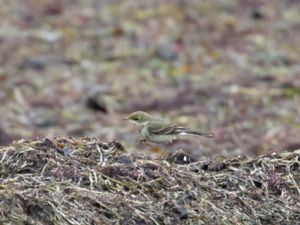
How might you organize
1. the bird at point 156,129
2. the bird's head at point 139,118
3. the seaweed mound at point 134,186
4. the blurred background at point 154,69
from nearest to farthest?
the seaweed mound at point 134,186, the bird at point 156,129, the bird's head at point 139,118, the blurred background at point 154,69

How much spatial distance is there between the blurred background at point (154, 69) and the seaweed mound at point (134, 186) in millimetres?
3736

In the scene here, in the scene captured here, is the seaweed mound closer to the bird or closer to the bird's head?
the bird

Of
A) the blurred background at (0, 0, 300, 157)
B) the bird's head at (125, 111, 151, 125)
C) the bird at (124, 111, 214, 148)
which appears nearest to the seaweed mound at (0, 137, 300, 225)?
the bird at (124, 111, 214, 148)

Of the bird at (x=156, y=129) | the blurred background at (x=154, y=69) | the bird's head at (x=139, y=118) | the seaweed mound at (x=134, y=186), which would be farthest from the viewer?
the blurred background at (x=154, y=69)

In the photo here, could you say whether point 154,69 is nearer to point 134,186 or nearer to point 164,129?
point 164,129

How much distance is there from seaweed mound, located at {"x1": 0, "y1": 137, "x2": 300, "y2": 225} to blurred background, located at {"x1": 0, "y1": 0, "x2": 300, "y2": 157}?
3.74 meters

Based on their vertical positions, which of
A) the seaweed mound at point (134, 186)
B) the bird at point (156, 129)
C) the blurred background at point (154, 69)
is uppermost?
the blurred background at point (154, 69)

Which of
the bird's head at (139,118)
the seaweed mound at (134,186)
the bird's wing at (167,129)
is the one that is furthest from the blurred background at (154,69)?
the seaweed mound at (134,186)

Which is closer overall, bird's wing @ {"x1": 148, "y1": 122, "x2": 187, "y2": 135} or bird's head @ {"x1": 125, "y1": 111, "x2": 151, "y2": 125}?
bird's wing @ {"x1": 148, "y1": 122, "x2": 187, "y2": 135}

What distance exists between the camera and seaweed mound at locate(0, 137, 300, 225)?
7527 millimetres

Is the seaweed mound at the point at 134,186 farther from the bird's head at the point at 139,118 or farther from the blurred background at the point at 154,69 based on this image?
the blurred background at the point at 154,69

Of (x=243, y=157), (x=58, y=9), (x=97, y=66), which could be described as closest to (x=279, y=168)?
(x=243, y=157)

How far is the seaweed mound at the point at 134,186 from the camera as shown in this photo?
7527mm

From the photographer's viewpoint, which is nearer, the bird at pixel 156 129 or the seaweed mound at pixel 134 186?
the seaweed mound at pixel 134 186
